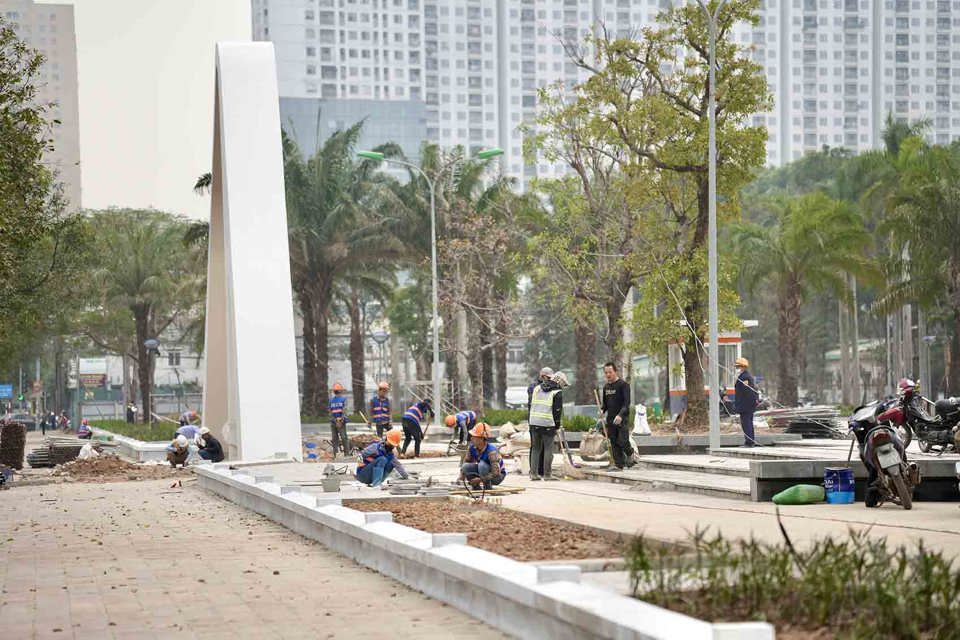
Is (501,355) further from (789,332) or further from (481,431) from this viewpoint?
(481,431)

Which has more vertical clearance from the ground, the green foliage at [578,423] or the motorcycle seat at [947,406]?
the motorcycle seat at [947,406]

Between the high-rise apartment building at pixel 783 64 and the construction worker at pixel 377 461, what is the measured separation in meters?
154

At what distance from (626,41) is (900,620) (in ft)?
92.2

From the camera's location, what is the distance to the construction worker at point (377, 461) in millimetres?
18547

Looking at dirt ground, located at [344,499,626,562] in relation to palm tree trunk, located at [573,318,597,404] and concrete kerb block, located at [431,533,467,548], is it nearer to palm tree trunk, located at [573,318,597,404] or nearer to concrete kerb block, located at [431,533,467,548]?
concrete kerb block, located at [431,533,467,548]

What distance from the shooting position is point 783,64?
174 metres

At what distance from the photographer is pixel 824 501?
51.1 feet

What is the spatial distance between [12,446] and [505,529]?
25664 millimetres

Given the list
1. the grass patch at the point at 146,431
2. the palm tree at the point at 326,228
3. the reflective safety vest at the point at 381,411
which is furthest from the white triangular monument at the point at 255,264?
the palm tree at the point at 326,228

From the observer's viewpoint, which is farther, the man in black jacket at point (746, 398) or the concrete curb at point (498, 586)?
the man in black jacket at point (746, 398)

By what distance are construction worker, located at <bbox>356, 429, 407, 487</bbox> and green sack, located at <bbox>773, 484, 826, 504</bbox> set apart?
17.3 ft

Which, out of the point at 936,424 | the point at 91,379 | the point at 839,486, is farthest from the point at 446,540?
the point at 91,379

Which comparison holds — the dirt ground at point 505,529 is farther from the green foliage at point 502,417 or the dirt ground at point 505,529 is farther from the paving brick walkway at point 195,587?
the green foliage at point 502,417

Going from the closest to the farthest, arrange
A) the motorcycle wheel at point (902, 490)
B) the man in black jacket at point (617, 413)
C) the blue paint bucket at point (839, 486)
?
1. the motorcycle wheel at point (902, 490)
2. the blue paint bucket at point (839, 486)
3. the man in black jacket at point (617, 413)
